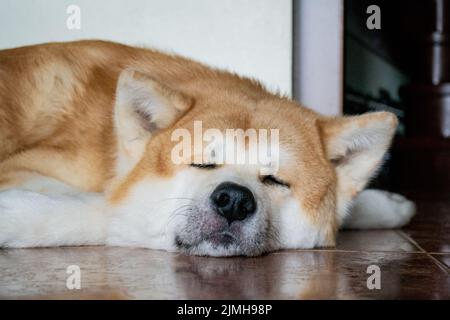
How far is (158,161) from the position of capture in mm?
1925

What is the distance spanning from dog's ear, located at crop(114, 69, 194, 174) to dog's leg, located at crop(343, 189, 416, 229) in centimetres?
87

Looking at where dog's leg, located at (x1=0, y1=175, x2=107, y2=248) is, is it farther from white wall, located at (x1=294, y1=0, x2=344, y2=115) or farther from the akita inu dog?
white wall, located at (x1=294, y1=0, x2=344, y2=115)

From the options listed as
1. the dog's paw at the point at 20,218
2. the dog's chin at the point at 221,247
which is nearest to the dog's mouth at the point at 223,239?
the dog's chin at the point at 221,247

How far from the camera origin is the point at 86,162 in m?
2.12

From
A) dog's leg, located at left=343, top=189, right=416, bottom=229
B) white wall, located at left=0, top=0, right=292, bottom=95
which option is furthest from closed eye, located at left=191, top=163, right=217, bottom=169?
white wall, located at left=0, top=0, right=292, bottom=95

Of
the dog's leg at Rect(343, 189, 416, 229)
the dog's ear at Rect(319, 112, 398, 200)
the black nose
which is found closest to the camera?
the black nose

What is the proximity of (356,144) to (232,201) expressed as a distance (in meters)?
0.63

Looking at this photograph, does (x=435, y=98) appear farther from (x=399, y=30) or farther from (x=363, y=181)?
(x=363, y=181)

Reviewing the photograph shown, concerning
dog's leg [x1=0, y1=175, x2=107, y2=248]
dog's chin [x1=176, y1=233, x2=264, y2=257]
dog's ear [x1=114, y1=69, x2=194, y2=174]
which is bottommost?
dog's chin [x1=176, y1=233, x2=264, y2=257]

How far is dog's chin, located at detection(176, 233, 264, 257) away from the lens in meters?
1.73

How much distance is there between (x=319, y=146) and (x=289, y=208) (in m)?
0.25

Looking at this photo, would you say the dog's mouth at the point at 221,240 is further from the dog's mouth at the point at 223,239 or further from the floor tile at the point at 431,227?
the floor tile at the point at 431,227

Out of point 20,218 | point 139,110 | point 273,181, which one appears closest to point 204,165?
point 273,181

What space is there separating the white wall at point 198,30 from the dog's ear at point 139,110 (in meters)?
1.12
